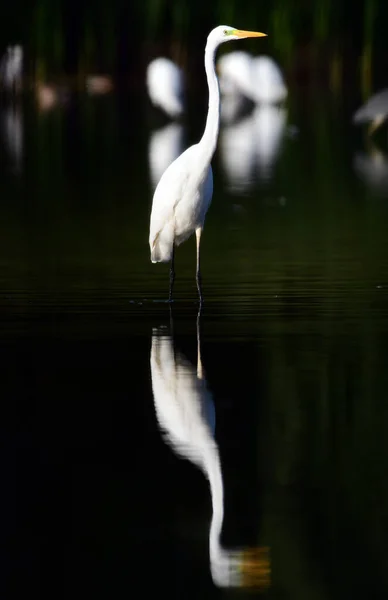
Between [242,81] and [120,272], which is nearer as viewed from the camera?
[120,272]

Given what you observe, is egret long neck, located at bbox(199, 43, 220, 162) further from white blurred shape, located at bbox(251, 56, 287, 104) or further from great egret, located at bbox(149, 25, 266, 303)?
white blurred shape, located at bbox(251, 56, 287, 104)

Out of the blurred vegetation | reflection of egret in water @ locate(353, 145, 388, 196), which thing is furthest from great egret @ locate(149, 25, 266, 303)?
the blurred vegetation

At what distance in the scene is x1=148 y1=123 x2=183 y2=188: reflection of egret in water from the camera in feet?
64.0

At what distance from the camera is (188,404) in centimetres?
636

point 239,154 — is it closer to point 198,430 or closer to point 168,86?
point 168,86

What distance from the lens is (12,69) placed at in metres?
39.7

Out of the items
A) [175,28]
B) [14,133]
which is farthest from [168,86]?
[175,28]

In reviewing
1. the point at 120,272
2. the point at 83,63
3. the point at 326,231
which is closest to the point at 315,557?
the point at 120,272

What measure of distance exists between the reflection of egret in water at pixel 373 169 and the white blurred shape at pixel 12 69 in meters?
17.1

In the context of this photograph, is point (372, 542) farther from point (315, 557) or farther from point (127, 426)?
point (127, 426)

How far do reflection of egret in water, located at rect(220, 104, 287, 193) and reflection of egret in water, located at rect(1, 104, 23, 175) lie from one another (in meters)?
2.56

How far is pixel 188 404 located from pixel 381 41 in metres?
29.7

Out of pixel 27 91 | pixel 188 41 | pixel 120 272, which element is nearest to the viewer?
pixel 120 272

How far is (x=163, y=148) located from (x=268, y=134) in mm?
4272
